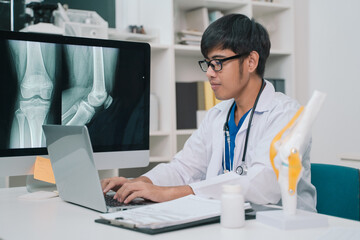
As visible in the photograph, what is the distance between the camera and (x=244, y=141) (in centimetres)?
160

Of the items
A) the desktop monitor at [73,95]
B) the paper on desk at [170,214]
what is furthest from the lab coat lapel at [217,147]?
the paper on desk at [170,214]

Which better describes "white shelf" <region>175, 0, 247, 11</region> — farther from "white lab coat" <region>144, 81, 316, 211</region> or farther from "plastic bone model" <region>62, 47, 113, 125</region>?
"plastic bone model" <region>62, 47, 113, 125</region>

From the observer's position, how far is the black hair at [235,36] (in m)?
1.61

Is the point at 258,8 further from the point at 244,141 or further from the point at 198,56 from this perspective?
the point at 244,141

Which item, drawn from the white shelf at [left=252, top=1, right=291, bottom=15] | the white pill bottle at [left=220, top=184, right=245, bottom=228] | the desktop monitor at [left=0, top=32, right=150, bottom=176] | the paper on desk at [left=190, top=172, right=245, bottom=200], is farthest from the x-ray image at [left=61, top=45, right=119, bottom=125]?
the white shelf at [left=252, top=1, right=291, bottom=15]

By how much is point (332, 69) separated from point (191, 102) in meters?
0.98

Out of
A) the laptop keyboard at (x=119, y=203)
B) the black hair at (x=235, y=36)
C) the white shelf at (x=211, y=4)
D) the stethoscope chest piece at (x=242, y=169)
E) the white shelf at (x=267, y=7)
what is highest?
the white shelf at (x=267, y=7)

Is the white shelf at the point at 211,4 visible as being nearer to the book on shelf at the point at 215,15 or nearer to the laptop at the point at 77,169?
the book on shelf at the point at 215,15

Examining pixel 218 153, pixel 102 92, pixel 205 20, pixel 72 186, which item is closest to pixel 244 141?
pixel 218 153

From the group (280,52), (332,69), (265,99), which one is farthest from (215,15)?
(265,99)

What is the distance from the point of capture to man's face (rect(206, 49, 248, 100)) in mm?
1614

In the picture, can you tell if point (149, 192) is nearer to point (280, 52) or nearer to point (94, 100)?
point (94, 100)

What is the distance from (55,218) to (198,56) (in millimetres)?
2162

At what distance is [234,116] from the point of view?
1.74 metres
